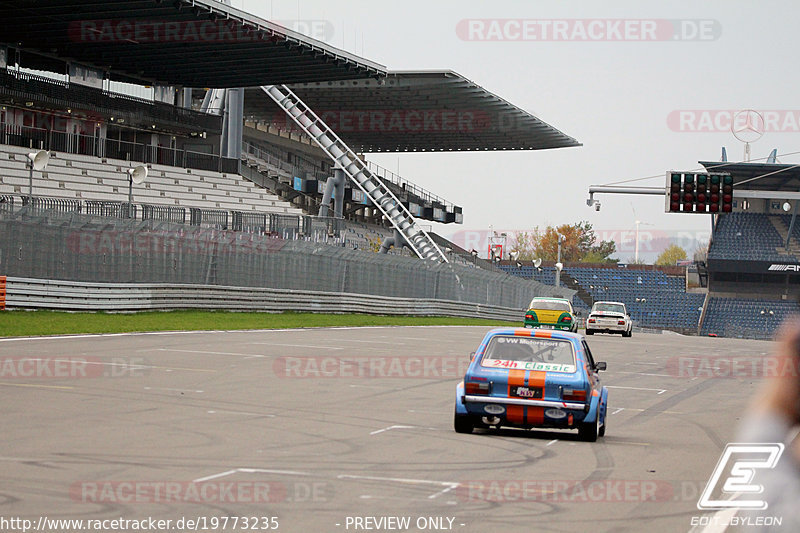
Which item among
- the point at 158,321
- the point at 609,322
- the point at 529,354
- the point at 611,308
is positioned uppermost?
the point at 529,354

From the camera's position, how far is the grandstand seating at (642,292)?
86000mm

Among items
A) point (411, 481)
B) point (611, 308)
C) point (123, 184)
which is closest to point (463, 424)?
point (411, 481)

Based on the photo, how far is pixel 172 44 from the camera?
5191 cm

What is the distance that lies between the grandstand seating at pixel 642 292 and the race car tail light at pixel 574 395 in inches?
2778

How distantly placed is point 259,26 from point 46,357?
32.1 meters

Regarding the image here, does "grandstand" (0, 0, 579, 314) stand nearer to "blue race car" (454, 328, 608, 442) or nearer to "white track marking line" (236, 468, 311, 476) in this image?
"blue race car" (454, 328, 608, 442)

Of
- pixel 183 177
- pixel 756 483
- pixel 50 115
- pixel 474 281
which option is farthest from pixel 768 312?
pixel 756 483

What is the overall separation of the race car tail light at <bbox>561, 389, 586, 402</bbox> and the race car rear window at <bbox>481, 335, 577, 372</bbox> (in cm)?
37

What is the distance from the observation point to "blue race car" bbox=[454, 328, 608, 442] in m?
12.3

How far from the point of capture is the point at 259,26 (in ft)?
163

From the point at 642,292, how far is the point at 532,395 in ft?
264

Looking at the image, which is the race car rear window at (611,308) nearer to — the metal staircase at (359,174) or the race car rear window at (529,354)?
the metal staircase at (359,174)

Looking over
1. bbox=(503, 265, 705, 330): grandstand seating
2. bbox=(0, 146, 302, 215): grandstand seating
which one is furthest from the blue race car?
bbox=(503, 265, 705, 330): grandstand seating

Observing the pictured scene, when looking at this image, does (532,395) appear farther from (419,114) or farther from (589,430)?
(419,114)
